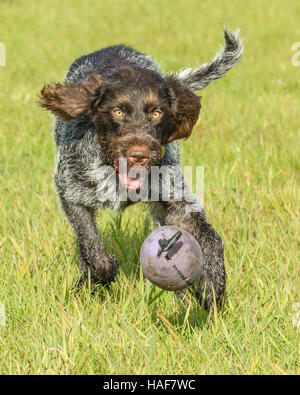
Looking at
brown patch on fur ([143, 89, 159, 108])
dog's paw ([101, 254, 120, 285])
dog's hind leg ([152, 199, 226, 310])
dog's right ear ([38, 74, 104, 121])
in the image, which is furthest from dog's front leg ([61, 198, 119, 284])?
brown patch on fur ([143, 89, 159, 108])

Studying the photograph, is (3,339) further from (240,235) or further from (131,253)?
(240,235)

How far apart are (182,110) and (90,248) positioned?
97 centimetres

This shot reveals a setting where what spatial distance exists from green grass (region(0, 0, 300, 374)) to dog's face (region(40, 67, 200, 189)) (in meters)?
0.74

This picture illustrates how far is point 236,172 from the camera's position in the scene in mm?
5629

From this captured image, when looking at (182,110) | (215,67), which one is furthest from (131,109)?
(215,67)

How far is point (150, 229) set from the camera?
190 inches

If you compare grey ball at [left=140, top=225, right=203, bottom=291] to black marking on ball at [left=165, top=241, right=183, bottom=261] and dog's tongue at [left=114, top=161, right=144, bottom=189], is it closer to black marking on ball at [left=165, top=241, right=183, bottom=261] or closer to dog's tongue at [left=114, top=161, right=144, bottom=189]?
black marking on ball at [left=165, top=241, right=183, bottom=261]

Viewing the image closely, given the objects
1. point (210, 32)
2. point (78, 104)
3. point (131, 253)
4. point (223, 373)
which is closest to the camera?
point (223, 373)

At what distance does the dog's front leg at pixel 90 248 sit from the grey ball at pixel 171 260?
2.56ft

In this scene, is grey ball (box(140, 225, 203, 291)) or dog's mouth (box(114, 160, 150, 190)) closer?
grey ball (box(140, 225, 203, 291))

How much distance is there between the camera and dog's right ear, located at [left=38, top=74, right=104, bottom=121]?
12.7 feet

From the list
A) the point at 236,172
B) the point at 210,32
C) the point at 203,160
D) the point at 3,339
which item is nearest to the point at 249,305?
the point at 3,339

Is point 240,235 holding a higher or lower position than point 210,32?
lower

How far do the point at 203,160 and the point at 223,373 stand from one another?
318 centimetres
